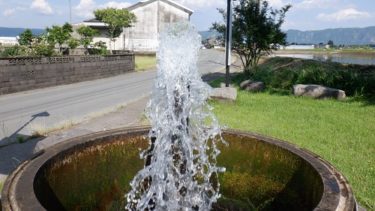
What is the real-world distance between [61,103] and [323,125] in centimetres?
933

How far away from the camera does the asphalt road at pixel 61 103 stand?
10.6 m

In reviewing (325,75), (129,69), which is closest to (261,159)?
(325,75)

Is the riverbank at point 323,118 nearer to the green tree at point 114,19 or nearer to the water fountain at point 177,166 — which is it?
the water fountain at point 177,166

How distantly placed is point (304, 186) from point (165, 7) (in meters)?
50.4

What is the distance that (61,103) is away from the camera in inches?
569

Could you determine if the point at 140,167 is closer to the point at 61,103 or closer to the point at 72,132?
the point at 72,132

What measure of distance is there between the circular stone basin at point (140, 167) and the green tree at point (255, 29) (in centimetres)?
1713

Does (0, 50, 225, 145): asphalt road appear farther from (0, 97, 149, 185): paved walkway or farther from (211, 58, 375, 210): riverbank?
(211, 58, 375, 210): riverbank

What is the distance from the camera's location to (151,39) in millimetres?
51094

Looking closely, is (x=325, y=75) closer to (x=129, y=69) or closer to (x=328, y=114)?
(x=328, y=114)

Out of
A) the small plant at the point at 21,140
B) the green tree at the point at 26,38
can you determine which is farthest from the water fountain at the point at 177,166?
the green tree at the point at 26,38

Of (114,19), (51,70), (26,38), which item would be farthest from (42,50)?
(114,19)

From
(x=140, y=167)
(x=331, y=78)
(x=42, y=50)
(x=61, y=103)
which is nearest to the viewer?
(x=140, y=167)

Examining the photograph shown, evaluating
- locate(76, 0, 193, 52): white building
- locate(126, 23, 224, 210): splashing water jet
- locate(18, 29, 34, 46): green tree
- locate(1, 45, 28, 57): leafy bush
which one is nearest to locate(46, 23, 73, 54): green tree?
locate(18, 29, 34, 46): green tree
